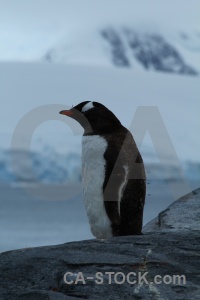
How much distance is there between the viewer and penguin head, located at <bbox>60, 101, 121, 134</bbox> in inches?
273

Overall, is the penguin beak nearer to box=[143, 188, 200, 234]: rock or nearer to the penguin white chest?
the penguin white chest

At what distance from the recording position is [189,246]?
6004mm

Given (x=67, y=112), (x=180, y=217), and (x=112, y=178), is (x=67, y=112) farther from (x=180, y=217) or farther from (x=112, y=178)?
(x=180, y=217)

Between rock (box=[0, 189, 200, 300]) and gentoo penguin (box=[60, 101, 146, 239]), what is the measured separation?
69 cm

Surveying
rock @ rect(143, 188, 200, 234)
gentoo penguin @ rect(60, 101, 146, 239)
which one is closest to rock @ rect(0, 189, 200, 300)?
gentoo penguin @ rect(60, 101, 146, 239)

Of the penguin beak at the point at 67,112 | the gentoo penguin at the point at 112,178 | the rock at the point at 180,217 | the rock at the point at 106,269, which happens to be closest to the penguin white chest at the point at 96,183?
the gentoo penguin at the point at 112,178

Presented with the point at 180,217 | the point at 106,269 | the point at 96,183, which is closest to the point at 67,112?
the point at 96,183

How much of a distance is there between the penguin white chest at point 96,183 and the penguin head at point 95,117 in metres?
0.10

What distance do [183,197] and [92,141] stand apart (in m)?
2.18

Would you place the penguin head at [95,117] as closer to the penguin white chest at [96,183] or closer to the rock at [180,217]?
the penguin white chest at [96,183]

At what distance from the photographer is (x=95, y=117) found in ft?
22.9

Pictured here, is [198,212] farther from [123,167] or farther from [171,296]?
[171,296]

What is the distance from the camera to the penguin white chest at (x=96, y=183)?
6.85 m

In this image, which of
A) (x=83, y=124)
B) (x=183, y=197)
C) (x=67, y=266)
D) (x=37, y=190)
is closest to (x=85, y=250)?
(x=67, y=266)
